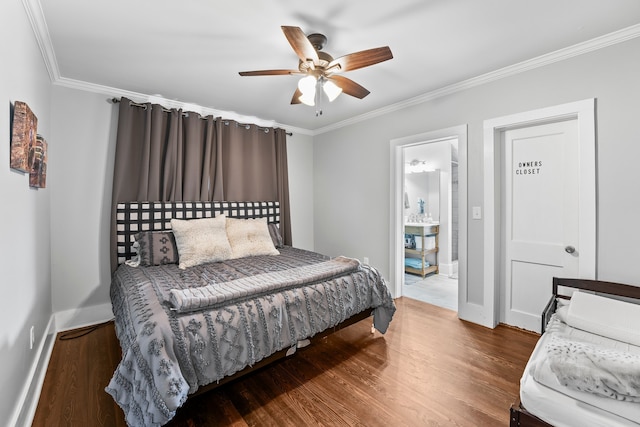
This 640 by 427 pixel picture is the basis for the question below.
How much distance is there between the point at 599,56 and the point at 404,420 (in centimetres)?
305

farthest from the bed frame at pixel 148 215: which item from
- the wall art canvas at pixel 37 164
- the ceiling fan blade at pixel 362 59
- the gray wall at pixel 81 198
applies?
the ceiling fan blade at pixel 362 59

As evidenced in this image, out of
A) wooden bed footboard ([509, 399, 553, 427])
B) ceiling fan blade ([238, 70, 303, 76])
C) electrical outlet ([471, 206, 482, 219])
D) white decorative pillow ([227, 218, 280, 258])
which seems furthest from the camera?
white decorative pillow ([227, 218, 280, 258])

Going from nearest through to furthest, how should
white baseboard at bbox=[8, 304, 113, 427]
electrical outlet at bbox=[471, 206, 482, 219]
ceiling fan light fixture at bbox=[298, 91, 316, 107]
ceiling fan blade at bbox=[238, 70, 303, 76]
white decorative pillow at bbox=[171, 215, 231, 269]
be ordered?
white baseboard at bbox=[8, 304, 113, 427] < ceiling fan blade at bbox=[238, 70, 303, 76] < ceiling fan light fixture at bbox=[298, 91, 316, 107] < white decorative pillow at bbox=[171, 215, 231, 269] < electrical outlet at bbox=[471, 206, 482, 219]

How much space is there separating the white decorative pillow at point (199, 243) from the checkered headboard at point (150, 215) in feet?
1.36

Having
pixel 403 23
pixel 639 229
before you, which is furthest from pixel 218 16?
pixel 639 229

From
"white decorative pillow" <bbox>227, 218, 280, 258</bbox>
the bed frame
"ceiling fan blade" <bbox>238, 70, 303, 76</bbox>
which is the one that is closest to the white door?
the bed frame

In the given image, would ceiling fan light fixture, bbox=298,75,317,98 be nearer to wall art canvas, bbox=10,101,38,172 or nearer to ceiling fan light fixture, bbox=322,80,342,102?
ceiling fan light fixture, bbox=322,80,342,102

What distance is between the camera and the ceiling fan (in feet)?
5.99

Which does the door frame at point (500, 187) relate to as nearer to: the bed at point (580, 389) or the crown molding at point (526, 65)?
the crown molding at point (526, 65)

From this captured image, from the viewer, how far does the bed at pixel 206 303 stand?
4.61 feet

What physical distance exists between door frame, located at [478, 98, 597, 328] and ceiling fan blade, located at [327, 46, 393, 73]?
63.1 inches

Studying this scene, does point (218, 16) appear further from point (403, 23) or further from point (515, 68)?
point (515, 68)

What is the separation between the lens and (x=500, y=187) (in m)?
2.93

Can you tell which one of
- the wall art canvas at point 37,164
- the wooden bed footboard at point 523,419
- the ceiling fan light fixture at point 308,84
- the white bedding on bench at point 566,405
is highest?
the ceiling fan light fixture at point 308,84
